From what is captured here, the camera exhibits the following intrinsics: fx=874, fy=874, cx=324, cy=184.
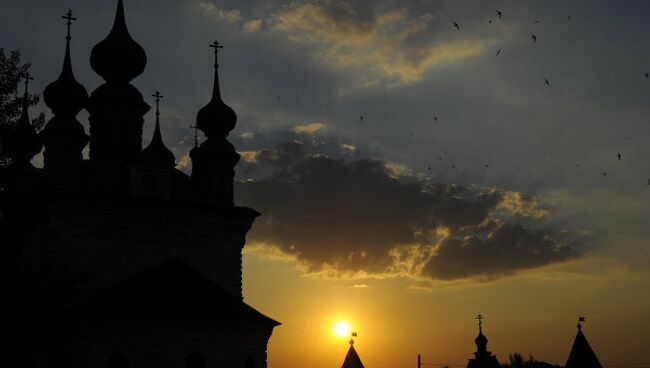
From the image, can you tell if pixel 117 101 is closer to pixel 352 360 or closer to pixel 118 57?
pixel 118 57

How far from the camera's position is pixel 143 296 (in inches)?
1195

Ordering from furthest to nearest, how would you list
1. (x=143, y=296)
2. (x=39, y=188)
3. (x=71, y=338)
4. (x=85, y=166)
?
(x=85, y=166)
(x=39, y=188)
(x=143, y=296)
(x=71, y=338)

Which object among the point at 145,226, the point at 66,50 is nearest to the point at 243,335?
the point at 145,226

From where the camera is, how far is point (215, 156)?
39.1 metres

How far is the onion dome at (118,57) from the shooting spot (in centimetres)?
3722

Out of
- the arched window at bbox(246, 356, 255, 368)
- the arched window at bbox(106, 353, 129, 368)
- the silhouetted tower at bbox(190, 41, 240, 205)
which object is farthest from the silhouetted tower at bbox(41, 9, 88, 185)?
the arched window at bbox(246, 356, 255, 368)

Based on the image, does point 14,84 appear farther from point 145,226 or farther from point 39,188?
point 145,226

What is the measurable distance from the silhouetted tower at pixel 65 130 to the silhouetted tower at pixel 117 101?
0.74 m

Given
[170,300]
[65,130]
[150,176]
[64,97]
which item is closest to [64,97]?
[64,97]

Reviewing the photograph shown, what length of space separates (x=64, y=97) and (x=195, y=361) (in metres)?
14.2

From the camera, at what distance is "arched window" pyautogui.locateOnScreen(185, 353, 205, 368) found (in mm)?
30406

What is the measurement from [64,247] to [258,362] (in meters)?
8.36

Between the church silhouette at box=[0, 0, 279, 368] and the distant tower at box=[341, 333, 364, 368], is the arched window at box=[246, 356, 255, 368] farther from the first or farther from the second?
the distant tower at box=[341, 333, 364, 368]

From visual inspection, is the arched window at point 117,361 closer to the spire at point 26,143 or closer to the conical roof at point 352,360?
the spire at point 26,143
